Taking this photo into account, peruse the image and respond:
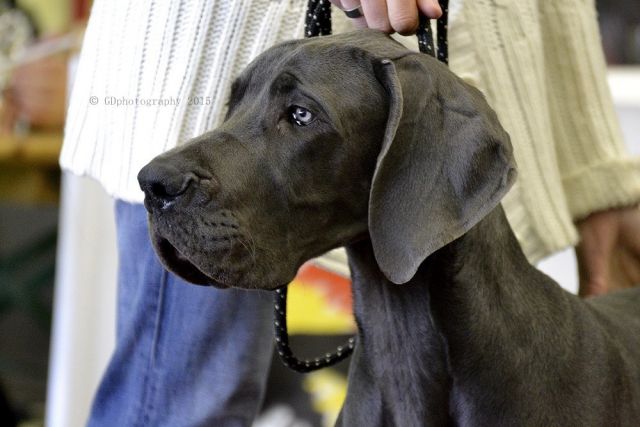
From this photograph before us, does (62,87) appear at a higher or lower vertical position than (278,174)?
lower

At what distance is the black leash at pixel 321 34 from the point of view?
3.96 ft

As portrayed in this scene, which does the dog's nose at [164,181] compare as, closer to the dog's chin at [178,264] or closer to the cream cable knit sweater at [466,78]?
the dog's chin at [178,264]

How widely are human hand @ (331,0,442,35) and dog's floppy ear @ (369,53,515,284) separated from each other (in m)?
0.07

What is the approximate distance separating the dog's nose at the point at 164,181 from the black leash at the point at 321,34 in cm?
29

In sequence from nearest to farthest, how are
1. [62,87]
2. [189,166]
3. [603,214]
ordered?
1. [189,166]
2. [603,214]
3. [62,87]

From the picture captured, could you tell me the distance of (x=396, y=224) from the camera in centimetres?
110

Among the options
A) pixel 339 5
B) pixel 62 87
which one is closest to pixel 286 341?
pixel 339 5

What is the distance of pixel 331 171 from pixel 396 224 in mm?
97

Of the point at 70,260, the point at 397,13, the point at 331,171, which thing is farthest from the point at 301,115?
the point at 70,260

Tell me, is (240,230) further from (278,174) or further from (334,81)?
(334,81)

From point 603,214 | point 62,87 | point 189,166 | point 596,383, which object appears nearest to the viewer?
point 189,166

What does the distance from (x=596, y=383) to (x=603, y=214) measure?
0.55 metres

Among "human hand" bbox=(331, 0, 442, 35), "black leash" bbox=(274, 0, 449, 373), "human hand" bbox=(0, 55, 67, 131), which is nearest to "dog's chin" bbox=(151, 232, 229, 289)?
"black leash" bbox=(274, 0, 449, 373)

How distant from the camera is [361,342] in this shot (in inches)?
49.8
